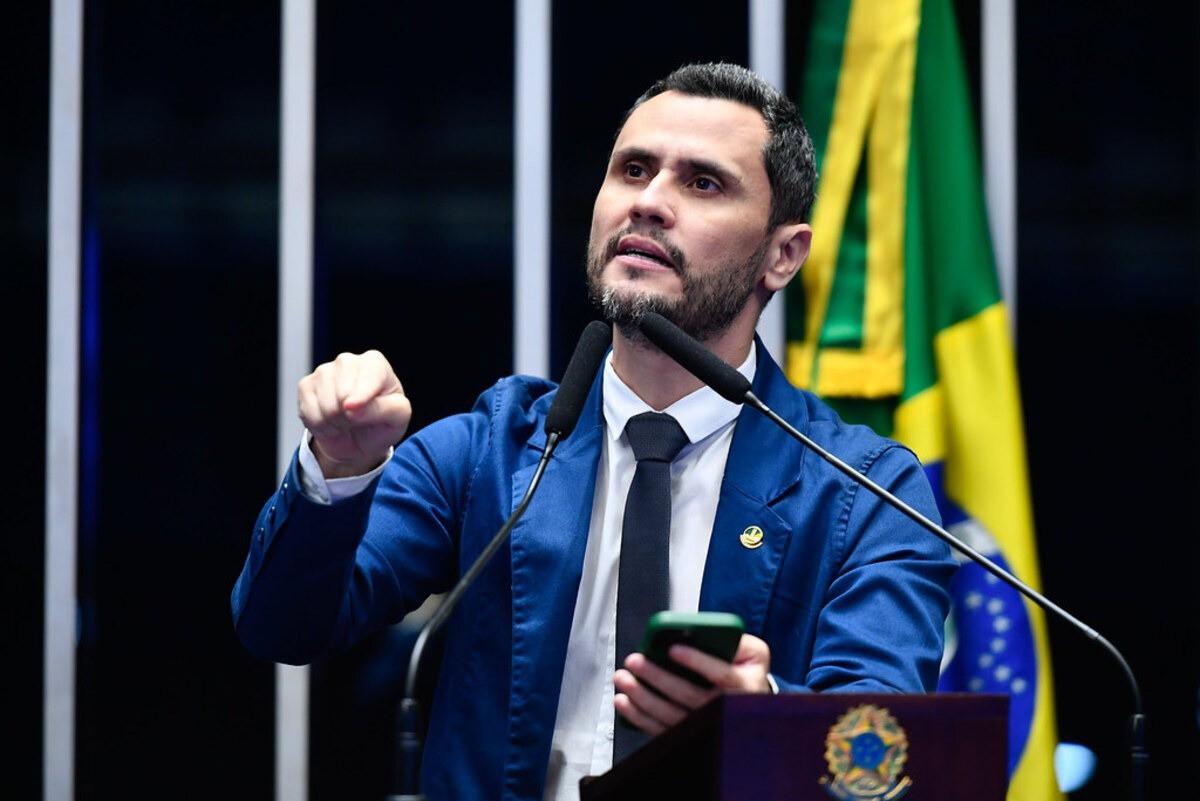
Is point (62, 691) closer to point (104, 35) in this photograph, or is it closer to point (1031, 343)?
point (104, 35)

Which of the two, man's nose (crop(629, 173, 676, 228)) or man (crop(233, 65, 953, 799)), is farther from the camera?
man's nose (crop(629, 173, 676, 228))

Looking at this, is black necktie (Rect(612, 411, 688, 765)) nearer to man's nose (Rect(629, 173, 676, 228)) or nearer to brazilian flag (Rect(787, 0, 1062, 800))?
man's nose (Rect(629, 173, 676, 228))

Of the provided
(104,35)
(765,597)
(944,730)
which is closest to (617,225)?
(765,597)

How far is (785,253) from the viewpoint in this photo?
2.08 m

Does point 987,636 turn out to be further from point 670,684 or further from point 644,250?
point 670,684

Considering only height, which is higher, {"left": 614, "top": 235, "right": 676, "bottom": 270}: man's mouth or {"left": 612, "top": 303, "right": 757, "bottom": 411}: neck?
{"left": 614, "top": 235, "right": 676, "bottom": 270}: man's mouth

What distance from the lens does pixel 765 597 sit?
1.79 metres

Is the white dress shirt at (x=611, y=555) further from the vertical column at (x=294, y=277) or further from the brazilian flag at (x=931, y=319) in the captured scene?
the vertical column at (x=294, y=277)

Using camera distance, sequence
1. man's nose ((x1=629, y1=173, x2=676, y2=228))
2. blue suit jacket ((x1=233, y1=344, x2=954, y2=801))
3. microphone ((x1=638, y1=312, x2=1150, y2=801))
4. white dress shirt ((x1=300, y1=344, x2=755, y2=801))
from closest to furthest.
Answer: microphone ((x1=638, y1=312, x2=1150, y2=801))
blue suit jacket ((x1=233, y1=344, x2=954, y2=801))
white dress shirt ((x1=300, y1=344, x2=755, y2=801))
man's nose ((x1=629, y1=173, x2=676, y2=228))

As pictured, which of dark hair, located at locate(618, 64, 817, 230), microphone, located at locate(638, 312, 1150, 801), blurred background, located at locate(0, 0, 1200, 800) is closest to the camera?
microphone, located at locate(638, 312, 1150, 801)

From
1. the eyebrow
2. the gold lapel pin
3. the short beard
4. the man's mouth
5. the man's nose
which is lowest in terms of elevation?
the gold lapel pin

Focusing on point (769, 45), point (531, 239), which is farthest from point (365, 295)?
point (769, 45)

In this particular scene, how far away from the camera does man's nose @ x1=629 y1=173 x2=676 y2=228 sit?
1888mm

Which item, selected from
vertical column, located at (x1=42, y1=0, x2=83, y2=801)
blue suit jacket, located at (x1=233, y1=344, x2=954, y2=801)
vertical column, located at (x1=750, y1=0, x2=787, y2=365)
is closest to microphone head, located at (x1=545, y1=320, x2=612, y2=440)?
blue suit jacket, located at (x1=233, y1=344, x2=954, y2=801)
